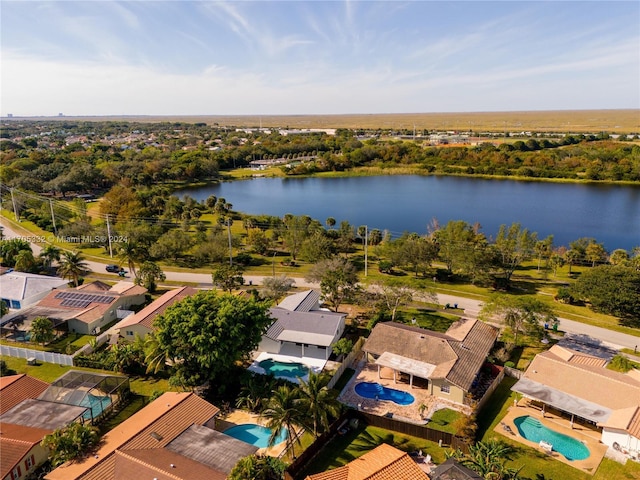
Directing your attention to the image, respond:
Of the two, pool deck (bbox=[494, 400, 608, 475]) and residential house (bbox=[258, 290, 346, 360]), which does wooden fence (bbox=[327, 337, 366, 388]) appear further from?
pool deck (bbox=[494, 400, 608, 475])

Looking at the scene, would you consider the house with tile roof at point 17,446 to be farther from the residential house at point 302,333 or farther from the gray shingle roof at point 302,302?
the gray shingle roof at point 302,302

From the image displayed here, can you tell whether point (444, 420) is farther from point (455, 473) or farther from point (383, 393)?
point (455, 473)

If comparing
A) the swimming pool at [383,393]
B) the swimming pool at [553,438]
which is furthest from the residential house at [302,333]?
the swimming pool at [553,438]

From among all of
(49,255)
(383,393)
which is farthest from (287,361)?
(49,255)

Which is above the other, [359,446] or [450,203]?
[450,203]

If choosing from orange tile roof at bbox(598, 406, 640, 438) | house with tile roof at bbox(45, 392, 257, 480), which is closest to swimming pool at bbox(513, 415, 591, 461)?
orange tile roof at bbox(598, 406, 640, 438)

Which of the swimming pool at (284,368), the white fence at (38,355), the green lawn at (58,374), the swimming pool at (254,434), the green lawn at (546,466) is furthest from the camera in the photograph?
the white fence at (38,355)

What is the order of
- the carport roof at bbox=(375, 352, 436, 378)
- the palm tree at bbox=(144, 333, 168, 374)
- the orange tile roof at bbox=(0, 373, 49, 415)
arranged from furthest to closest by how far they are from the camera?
the carport roof at bbox=(375, 352, 436, 378)
the palm tree at bbox=(144, 333, 168, 374)
the orange tile roof at bbox=(0, 373, 49, 415)
